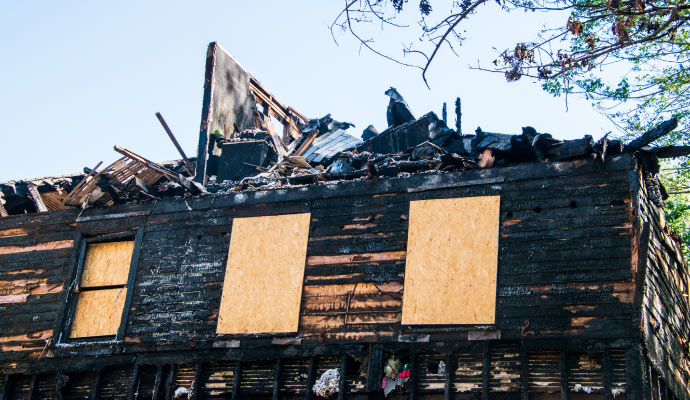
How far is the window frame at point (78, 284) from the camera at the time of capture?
16.4 metres

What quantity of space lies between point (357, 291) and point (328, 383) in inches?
64.3

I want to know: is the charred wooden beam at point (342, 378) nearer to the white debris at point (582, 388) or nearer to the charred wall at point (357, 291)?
the charred wall at point (357, 291)

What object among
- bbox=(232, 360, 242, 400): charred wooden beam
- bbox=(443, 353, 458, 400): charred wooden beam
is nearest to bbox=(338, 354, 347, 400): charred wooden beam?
bbox=(443, 353, 458, 400): charred wooden beam

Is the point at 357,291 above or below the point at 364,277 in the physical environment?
below

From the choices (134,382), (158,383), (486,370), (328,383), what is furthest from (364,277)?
(134,382)

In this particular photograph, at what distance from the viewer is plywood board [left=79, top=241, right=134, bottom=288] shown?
1695cm

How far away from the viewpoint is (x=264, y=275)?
15.6 m

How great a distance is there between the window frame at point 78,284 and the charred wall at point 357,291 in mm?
74

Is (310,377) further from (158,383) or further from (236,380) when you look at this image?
(158,383)

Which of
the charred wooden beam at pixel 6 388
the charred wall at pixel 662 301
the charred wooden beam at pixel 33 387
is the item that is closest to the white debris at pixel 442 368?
the charred wall at pixel 662 301

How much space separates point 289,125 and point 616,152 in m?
12.3

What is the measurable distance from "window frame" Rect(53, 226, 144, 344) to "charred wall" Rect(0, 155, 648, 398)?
74mm

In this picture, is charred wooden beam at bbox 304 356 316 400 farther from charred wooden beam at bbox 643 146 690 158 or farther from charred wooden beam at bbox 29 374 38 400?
charred wooden beam at bbox 643 146 690 158

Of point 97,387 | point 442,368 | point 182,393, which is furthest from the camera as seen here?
point 97,387
